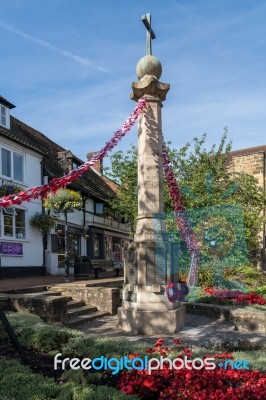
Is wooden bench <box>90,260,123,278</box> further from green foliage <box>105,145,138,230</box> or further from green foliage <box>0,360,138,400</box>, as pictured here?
green foliage <box>0,360,138,400</box>

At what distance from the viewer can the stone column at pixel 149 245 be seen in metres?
8.73

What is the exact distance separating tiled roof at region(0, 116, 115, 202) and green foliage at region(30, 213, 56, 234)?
283cm

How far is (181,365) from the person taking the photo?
15.1 ft

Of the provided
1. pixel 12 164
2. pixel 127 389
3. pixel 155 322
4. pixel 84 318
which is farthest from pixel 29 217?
pixel 127 389

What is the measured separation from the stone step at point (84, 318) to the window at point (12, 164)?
11359 millimetres

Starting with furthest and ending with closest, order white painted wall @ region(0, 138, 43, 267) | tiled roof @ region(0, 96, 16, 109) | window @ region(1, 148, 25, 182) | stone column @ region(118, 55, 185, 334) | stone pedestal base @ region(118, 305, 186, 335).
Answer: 1. tiled roof @ region(0, 96, 16, 109)
2. white painted wall @ region(0, 138, 43, 267)
3. window @ region(1, 148, 25, 182)
4. stone column @ region(118, 55, 185, 334)
5. stone pedestal base @ region(118, 305, 186, 335)

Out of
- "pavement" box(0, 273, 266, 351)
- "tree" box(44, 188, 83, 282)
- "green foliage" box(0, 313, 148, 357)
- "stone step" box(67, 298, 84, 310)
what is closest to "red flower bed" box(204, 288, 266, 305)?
"pavement" box(0, 273, 266, 351)

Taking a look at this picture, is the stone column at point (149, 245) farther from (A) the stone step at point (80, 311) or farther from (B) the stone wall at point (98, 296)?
(B) the stone wall at point (98, 296)

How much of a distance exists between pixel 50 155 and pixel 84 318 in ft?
61.9

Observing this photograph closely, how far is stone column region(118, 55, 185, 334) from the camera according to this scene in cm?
873

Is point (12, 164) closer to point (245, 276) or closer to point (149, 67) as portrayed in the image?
point (245, 276)

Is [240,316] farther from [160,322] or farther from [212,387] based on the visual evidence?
[212,387]

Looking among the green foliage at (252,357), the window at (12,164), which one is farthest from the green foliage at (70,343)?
the window at (12,164)

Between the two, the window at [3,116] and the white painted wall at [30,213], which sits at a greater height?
the window at [3,116]
